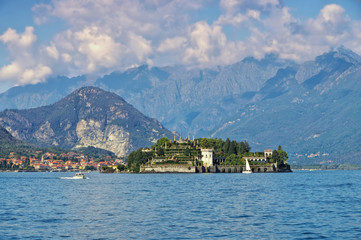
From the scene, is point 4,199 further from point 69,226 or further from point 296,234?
point 296,234

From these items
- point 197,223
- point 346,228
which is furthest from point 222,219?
point 346,228

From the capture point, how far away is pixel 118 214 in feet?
272

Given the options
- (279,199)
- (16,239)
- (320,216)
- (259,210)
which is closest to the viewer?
(16,239)

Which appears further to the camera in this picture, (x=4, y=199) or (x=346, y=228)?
(x=4, y=199)

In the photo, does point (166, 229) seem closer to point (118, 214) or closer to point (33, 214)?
point (118, 214)

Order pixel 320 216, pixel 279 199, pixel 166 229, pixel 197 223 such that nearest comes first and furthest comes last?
pixel 166 229
pixel 197 223
pixel 320 216
pixel 279 199

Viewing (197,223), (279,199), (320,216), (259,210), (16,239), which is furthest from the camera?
(279,199)

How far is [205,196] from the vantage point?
116062 millimetres

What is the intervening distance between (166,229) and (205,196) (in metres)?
47.2

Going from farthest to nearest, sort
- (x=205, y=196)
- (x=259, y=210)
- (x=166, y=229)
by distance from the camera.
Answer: (x=205, y=196) < (x=259, y=210) < (x=166, y=229)

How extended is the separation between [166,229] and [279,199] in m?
43.1

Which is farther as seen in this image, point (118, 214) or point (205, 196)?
point (205, 196)

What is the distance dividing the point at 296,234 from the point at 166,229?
48.8 ft

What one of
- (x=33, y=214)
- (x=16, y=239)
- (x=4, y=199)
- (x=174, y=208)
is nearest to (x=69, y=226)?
(x=16, y=239)
